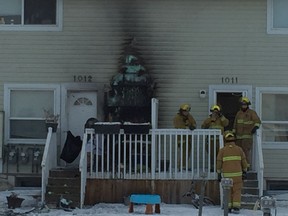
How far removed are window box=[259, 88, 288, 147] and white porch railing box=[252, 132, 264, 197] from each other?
51.5 inches

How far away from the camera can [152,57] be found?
667 inches

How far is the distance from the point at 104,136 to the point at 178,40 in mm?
3494

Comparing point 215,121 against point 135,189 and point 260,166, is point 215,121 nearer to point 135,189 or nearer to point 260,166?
point 260,166

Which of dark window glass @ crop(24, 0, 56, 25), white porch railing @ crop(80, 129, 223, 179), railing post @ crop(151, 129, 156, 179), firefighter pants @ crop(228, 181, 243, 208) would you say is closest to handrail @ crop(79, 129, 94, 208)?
white porch railing @ crop(80, 129, 223, 179)

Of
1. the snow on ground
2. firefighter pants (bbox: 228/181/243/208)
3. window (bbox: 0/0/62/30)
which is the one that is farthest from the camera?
window (bbox: 0/0/62/30)

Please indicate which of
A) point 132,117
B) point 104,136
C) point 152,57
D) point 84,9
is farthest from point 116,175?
point 84,9

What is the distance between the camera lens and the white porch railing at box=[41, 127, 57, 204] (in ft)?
47.7

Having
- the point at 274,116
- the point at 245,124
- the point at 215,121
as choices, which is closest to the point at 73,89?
the point at 215,121

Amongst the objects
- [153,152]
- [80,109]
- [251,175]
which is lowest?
[251,175]

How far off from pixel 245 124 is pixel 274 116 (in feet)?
5.21

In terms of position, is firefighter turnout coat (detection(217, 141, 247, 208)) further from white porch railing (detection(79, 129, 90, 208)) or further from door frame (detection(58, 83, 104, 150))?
door frame (detection(58, 83, 104, 150))

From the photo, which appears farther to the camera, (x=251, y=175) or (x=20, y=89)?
(x=20, y=89)

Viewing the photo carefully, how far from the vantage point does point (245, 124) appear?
1584cm

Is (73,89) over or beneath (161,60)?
beneath
